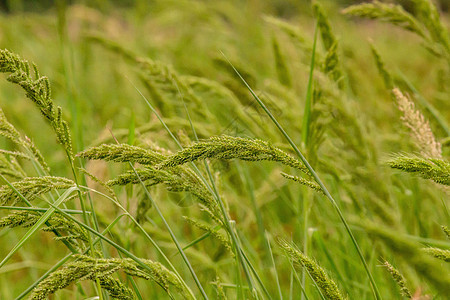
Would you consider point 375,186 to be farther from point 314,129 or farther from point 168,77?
point 168,77

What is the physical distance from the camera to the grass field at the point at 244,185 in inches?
30.3

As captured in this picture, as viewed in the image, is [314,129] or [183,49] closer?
[314,129]

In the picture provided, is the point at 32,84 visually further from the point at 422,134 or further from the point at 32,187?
the point at 422,134

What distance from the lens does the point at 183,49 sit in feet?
14.5

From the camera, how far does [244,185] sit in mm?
1648

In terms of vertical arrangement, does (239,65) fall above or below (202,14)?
below

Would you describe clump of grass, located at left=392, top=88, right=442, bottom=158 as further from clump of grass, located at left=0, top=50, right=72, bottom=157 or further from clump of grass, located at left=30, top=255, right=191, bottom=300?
clump of grass, located at left=0, top=50, right=72, bottom=157

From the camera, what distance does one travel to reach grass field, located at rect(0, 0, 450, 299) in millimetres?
770

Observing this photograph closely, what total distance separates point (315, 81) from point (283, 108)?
0.25 metres

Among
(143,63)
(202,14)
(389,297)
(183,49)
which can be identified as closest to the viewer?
(389,297)

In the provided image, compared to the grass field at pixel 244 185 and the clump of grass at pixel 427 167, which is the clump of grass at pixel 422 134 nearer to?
the grass field at pixel 244 185

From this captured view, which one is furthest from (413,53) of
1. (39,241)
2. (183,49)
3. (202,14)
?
(39,241)

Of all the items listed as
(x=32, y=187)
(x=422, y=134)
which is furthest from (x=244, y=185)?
(x=32, y=187)

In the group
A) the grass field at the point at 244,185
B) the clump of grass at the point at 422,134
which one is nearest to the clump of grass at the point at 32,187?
the grass field at the point at 244,185
